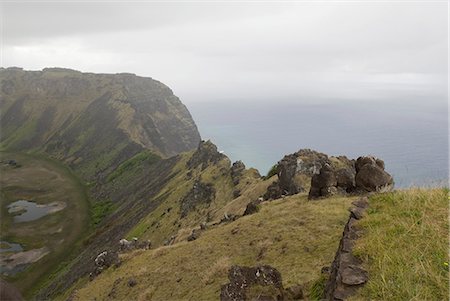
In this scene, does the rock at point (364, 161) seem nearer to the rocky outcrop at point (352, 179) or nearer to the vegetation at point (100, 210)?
the rocky outcrop at point (352, 179)

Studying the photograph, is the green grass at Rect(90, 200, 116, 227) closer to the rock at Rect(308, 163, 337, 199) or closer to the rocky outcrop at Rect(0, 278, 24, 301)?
the rock at Rect(308, 163, 337, 199)

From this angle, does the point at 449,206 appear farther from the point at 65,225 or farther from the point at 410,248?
the point at 65,225

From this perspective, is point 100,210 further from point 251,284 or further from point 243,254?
point 251,284

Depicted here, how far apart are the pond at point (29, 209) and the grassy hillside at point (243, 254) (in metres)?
99.2

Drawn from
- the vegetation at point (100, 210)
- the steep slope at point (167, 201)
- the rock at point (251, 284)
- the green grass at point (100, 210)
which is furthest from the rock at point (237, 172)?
the rock at point (251, 284)

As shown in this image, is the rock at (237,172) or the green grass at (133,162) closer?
the rock at (237,172)

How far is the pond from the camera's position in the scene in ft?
404

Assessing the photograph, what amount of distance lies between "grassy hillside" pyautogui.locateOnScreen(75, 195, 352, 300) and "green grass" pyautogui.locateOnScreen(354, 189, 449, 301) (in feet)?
25.3

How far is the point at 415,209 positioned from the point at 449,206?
1202 millimetres

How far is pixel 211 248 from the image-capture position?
3244cm

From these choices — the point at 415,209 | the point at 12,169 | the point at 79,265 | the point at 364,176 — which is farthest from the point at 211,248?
the point at 12,169

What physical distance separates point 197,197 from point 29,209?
82.0 metres

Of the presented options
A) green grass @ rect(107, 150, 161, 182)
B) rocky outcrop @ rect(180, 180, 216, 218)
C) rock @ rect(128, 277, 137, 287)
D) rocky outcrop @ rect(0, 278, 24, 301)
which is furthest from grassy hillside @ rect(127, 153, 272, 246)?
green grass @ rect(107, 150, 161, 182)

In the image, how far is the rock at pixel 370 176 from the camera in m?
30.3
